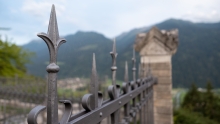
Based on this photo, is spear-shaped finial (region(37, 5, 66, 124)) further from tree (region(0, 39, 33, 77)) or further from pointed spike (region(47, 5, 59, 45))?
tree (region(0, 39, 33, 77))

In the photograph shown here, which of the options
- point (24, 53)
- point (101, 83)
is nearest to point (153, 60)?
point (101, 83)

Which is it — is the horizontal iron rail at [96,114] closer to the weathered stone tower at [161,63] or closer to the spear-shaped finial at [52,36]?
the spear-shaped finial at [52,36]

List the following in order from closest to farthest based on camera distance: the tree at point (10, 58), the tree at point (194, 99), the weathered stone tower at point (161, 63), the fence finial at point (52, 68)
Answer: the fence finial at point (52, 68) → the weathered stone tower at point (161, 63) → the tree at point (10, 58) → the tree at point (194, 99)

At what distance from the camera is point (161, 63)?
137 inches

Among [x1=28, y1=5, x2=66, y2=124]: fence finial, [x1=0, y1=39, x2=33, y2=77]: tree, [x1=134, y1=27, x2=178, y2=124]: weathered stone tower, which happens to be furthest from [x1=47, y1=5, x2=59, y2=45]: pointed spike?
[x1=0, y1=39, x2=33, y2=77]: tree

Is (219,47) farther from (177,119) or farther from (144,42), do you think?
(144,42)

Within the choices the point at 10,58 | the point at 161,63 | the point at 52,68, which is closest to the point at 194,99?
the point at 10,58

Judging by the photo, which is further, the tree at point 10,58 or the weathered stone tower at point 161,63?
the tree at point 10,58

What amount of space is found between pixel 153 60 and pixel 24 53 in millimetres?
11701

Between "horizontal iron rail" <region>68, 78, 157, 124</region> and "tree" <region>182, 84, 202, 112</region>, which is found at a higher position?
"horizontal iron rail" <region>68, 78, 157, 124</region>

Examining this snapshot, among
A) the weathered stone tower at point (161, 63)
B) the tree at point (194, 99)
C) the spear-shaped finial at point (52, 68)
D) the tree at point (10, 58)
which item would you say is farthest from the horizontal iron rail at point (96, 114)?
the tree at point (194, 99)

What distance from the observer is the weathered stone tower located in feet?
11.2

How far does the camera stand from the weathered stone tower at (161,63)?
340 cm

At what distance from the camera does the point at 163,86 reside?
3.48 meters
